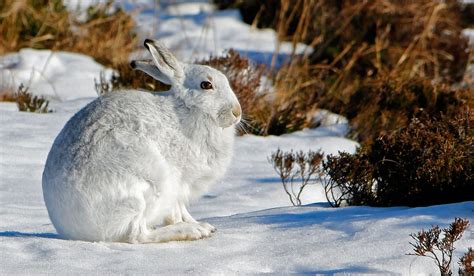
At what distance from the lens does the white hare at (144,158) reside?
4074 mm

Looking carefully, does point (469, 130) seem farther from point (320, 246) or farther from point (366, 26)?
Answer: point (366, 26)

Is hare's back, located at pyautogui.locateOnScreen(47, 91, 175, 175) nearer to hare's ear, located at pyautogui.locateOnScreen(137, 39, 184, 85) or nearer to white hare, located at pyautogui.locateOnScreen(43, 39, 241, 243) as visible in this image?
white hare, located at pyautogui.locateOnScreen(43, 39, 241, 243)

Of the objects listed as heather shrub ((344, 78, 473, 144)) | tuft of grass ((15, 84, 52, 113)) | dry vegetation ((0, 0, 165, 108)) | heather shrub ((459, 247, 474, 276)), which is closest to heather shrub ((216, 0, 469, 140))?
heather shrub ((344, 78, 473, 144))

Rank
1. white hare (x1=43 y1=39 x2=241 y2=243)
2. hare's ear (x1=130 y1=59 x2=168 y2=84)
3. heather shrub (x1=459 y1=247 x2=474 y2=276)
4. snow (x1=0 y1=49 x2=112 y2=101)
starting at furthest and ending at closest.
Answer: snow (x1=0 y1=49 x2=112 y2=101) < hare's ear (x1=130 y1=59 x2=168 y2=84) < white hare (x1=43 y1=39 x2=241 y2=243) < heather shrub (x1=459 y1=247 x2=474 y2=276)

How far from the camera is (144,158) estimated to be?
13.5 ft

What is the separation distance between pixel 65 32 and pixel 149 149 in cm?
747

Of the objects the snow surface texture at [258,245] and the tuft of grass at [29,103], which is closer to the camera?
the snow surface texture at [258,245]

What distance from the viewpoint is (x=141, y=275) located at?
3.70 meters

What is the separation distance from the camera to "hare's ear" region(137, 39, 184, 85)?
4430mm

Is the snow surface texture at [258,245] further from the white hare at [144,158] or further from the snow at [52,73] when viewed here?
the snow at [52,73]

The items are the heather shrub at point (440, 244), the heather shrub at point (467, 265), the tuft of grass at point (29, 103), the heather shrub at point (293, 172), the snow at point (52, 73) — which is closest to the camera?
the heather shrub at point (467, 265)

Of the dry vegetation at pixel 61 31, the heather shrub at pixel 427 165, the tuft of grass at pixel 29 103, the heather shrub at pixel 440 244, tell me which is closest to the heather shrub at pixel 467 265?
the heather shrub at pixel 440 244

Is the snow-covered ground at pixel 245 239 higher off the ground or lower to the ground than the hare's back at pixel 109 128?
lower

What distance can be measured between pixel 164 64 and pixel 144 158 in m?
0.61
